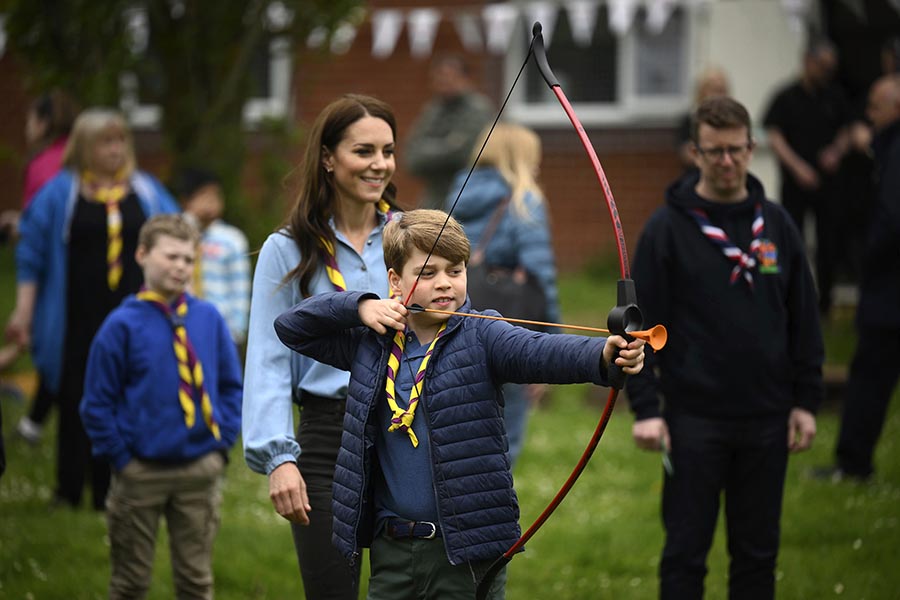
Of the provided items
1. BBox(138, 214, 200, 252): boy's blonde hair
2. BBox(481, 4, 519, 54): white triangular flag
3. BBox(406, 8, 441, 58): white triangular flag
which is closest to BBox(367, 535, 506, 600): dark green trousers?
BBox(138, 214, 200, 252): boy's blonde hair

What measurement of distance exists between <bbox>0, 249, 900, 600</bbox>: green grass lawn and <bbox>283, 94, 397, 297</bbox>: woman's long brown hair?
212 cm

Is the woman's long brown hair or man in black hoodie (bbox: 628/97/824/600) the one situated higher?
the woman's long brown hair

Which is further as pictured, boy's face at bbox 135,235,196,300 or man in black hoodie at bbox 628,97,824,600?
boy's face at bbox 135,235,196,300

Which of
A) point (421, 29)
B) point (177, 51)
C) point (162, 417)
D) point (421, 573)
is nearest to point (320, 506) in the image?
point (421, 573)

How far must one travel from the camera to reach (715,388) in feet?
14.4

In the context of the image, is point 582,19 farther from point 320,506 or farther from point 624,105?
point 320,506

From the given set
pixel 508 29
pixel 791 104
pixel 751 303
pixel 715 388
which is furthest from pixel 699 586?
pixel 508 29

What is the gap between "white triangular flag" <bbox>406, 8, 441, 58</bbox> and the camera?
13.9 meters

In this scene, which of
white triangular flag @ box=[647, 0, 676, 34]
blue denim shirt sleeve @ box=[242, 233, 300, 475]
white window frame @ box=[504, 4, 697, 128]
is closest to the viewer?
blue denim shirt sleeve @ box=[242, 233, 300, 475]

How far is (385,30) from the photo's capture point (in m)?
14.0

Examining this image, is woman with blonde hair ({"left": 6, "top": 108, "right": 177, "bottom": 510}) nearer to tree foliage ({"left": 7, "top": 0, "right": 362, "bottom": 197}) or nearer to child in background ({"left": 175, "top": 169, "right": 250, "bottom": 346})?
child in background ({"left": 175, "top": 169, "right": 250, "bottom": 346})

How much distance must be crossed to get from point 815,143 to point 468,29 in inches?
179

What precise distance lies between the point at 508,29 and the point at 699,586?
31.3 ft

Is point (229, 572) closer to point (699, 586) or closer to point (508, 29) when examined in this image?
point (699, 586)
